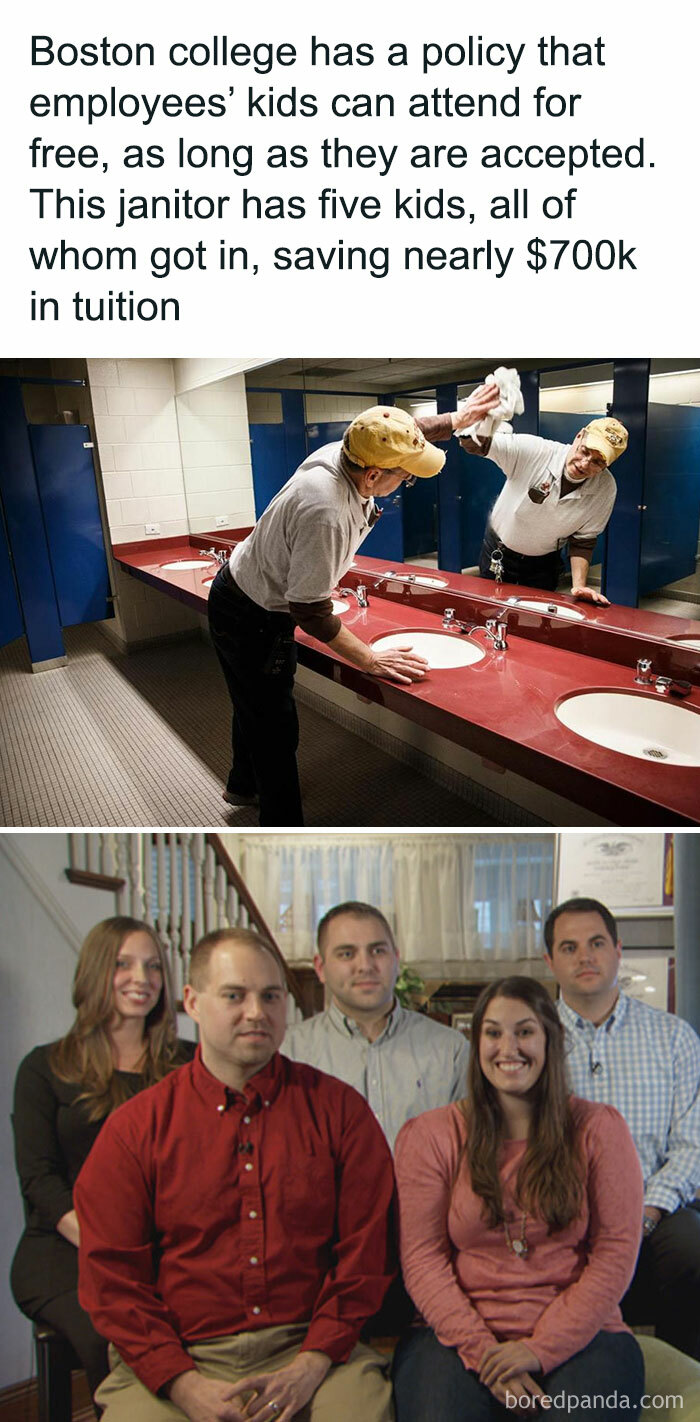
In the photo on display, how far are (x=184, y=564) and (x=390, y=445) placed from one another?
1.94 meters

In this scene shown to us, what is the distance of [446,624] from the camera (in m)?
1.93

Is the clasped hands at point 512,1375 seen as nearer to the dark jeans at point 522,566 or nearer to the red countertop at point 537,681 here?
the red countertop at point 537,681

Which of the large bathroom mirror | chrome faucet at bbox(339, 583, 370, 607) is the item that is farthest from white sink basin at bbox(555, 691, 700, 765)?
chrome faucet at bbox(339, 583, 370, 607)

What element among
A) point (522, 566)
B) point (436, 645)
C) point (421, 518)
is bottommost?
point (436, 645)

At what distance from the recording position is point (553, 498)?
1.47m

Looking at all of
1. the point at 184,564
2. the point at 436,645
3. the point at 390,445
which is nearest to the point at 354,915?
the point at 390,445

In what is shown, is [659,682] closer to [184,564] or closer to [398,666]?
[398,666]

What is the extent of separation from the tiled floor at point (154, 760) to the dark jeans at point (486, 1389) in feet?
4.43

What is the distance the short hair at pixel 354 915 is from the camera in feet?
3.03

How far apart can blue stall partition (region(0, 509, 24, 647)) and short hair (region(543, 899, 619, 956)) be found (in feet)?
12.1

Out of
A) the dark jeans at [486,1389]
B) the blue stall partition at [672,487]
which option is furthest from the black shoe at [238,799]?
the dark jeans at [486,1389]

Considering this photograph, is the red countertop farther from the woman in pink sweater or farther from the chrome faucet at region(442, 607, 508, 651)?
the woman in pink sweater

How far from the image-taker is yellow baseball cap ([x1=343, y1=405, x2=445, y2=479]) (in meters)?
1.29
